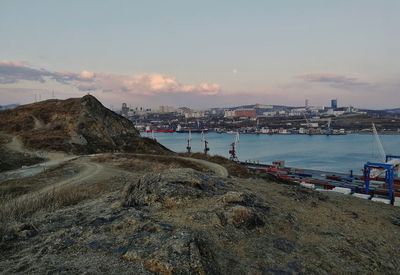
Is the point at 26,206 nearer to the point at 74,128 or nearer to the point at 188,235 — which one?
the point at 188,235

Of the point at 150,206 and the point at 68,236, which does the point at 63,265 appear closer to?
the point at 68,236

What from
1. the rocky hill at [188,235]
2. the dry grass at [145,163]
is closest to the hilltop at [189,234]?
the rocky hill at [188,235]

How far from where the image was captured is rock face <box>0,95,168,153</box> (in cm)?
3662

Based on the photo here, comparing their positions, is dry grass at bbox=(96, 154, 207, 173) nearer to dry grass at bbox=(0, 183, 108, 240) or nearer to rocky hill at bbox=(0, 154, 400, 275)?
dry grass at bbox=(0, 183, 108, 240)

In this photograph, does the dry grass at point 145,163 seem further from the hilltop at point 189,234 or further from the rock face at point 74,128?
the hilltop at point 189,234

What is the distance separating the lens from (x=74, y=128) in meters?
40.1

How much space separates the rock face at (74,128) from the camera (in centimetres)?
3662

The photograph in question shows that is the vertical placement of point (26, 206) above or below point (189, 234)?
below

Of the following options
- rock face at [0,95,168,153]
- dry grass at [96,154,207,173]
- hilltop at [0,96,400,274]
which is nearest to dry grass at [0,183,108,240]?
hilltop at [0,96,400,274]

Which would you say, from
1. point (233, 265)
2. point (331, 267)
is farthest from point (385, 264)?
point (233, 265)

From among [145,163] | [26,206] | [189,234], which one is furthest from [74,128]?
[189,234]

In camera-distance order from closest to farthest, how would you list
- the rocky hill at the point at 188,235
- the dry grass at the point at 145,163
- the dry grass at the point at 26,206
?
1. the rocky hill at the point at 188,235
2. the dry grass at the point at 26,206
3. the dry grass at the point at 145,163

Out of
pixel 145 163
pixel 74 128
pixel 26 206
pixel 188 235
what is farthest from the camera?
pixel 74 128

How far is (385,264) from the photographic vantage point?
858cm
